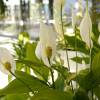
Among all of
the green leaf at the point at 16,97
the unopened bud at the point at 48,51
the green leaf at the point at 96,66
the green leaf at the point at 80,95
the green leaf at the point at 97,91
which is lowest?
the green leaf at the point at 16,97

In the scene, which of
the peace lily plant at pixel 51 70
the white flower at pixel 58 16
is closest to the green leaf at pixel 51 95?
the peace lily plant at pixel 51 70

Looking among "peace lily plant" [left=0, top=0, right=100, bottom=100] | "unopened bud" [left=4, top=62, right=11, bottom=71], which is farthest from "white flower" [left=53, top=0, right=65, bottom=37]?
"unopened bud" [left=4, top=62, right=11, bottom=71]

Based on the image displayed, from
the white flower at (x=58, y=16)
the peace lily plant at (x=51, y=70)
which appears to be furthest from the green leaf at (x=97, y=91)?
the white flower at (x=58, y=16)

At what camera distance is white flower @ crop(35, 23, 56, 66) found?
416 mm

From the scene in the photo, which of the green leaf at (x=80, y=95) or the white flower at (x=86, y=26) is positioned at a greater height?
the white flower at (x=86, y=26)

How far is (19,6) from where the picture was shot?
18.0ft

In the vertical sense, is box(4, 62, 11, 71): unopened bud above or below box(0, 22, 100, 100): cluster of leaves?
above

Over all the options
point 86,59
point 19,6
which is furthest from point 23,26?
point 86,59

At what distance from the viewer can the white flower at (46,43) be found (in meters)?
0.42

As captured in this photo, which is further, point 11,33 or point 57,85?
point 11,33

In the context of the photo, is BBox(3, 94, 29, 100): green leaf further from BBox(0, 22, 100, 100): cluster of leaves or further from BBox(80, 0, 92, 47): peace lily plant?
BBox(80, 0, 92, 47): peace lily plant

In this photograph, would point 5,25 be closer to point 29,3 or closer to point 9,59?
point 29,3

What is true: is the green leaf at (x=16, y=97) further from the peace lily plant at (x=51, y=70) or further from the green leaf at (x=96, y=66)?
the green leaf at (x=96, y=66)

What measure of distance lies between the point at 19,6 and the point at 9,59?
5.16m
